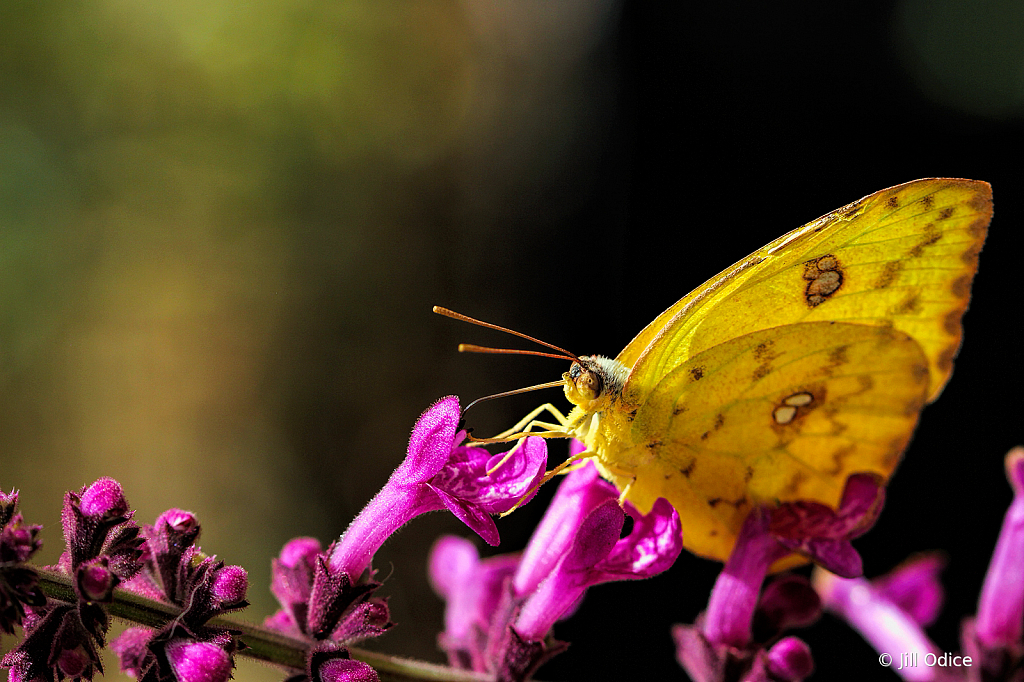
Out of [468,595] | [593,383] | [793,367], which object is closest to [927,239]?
[793,367]

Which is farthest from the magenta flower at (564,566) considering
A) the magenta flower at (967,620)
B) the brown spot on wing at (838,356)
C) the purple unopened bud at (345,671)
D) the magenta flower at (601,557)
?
the magenta flower at (967,620)

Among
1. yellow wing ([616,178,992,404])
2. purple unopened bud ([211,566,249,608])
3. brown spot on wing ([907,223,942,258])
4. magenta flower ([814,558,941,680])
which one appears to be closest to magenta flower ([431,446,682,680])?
yellow wing ([616,178,992,404])

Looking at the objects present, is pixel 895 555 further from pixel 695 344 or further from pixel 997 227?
pixel 695 344

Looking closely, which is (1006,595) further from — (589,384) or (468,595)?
(468,595)

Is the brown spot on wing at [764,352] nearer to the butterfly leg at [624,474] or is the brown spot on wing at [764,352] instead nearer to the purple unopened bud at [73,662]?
the butterfly leg at [624,474]

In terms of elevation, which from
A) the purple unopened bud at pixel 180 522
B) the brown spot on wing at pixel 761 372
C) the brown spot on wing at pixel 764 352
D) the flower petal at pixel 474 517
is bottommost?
the flower petal at pixel 474 517

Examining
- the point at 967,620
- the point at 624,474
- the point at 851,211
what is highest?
the point at 851,211
